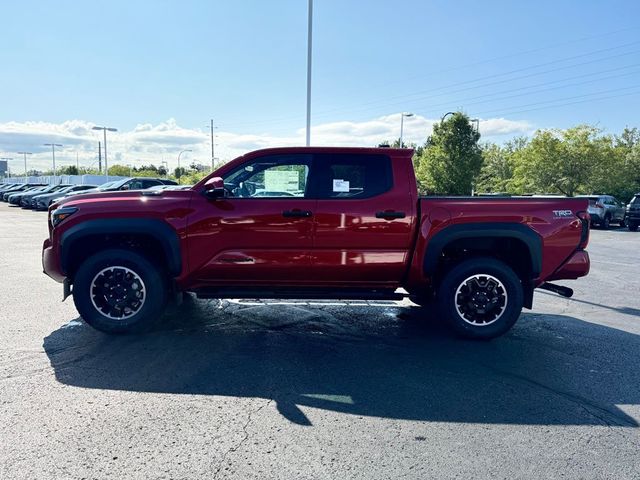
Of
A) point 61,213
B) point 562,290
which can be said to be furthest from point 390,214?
point 61,213

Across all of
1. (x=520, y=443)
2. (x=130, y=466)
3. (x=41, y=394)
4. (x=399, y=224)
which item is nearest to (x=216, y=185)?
(x=399, y=224)

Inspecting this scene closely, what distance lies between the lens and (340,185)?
197 inches

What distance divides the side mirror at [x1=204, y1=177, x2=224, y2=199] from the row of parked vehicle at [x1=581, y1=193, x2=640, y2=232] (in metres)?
19.8

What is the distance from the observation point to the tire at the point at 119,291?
4.90 metres

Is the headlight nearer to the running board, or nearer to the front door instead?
the front door

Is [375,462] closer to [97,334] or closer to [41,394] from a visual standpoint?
[41,394]

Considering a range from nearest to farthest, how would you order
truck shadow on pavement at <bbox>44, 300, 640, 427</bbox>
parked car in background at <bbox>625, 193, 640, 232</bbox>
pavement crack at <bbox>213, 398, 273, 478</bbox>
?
pavement crack at <bbox>213, 398, 273, 478</bbox> → truck shadow on pavement at <bbox>44, 300, 640, 427</bbox> → parked car in background at <bbox>625, 193, 640, 232</bbox>

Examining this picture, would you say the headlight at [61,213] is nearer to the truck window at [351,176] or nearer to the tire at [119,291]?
the tire at [119,291]

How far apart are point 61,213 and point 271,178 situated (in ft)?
7.23

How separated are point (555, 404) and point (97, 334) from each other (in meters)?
4.45

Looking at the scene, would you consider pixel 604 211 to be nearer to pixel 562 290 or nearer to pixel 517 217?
pixel 562 290

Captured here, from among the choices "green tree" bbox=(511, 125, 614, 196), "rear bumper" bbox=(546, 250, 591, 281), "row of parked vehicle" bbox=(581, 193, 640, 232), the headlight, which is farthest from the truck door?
"green tree" bbox=(511, 125, 614, 196)

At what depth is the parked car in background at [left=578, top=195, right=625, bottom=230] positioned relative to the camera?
72.7 ft

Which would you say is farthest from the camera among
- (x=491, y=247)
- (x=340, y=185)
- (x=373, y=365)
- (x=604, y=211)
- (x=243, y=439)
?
(x=604, y=211)
